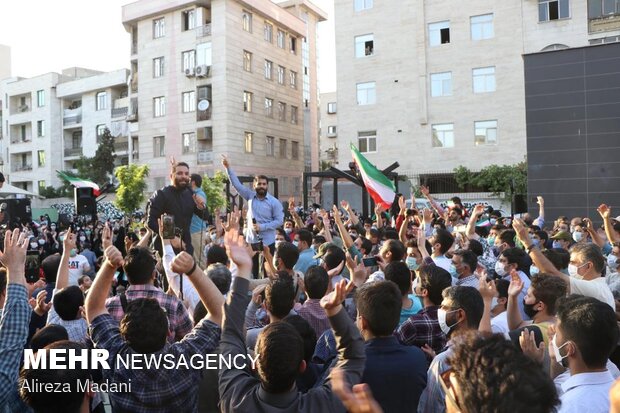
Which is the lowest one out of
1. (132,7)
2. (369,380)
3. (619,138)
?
(369,380)

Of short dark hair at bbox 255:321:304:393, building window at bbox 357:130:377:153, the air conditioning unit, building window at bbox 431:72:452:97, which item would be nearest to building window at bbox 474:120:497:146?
building window at bbox 431:72:452:97

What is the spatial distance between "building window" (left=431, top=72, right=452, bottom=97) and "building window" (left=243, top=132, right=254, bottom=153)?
46.3ft

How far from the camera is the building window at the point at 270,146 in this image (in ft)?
141

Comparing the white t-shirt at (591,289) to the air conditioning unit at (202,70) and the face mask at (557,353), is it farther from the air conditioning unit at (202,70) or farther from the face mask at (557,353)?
the air conditioning unit at (202,70)

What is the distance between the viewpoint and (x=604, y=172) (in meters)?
17.2

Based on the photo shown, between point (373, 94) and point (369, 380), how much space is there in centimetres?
3180

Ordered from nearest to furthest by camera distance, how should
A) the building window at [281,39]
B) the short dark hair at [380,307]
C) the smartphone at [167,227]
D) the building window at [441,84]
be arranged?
1. the short dark hair at [380,307]
2. the smartphone at [167,227]
3. the building window at [441,84]
4. the building window at [281,39]

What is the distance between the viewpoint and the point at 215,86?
38.8m

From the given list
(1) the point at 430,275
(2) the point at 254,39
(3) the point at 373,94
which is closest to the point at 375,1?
(3) the point at 373,94

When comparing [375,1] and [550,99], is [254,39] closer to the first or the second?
[375,1]

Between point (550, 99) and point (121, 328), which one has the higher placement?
point (550, 99)

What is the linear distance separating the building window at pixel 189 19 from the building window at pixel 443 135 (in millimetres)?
19216

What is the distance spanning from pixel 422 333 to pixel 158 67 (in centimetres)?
4150

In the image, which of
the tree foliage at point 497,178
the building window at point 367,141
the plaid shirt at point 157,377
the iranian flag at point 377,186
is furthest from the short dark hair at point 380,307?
the building window at point 367,141
